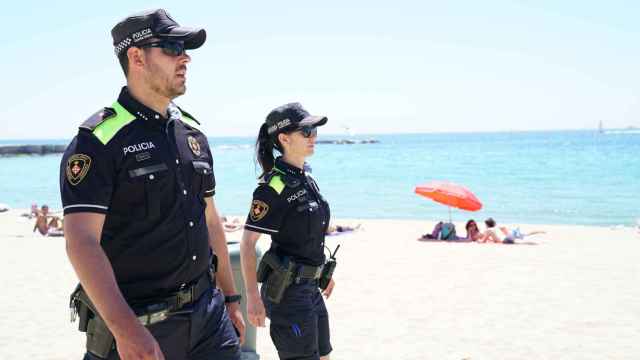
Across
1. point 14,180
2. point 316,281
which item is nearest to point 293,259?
point 316,281

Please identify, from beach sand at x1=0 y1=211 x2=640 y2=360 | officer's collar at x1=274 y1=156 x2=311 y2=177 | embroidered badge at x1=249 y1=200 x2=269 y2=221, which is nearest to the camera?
embroidered badge at x1=249 y1=200 x2=269 y2=221

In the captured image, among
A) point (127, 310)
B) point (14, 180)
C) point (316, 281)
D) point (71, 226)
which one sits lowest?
point (14, 180)

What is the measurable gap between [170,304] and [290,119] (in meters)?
2.03

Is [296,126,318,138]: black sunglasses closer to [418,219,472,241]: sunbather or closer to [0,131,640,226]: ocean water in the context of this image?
[418,219,472,241]: sunbather

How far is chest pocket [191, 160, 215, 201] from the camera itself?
2.95 metres

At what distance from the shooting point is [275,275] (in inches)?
169

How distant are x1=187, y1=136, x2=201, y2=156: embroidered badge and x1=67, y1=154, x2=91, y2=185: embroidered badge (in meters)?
0.57

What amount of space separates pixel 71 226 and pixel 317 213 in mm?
2172

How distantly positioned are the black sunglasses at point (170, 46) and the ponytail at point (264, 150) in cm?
195

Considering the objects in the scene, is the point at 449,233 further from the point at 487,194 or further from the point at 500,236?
the point at 487,194

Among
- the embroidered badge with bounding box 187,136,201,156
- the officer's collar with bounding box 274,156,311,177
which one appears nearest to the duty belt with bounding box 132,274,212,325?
the embroidered badge with bounding box 187,136,201,156

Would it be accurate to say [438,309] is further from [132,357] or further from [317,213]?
[132,357]

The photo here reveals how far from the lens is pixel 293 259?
4.37m

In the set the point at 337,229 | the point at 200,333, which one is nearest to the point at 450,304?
the point at 200,333
